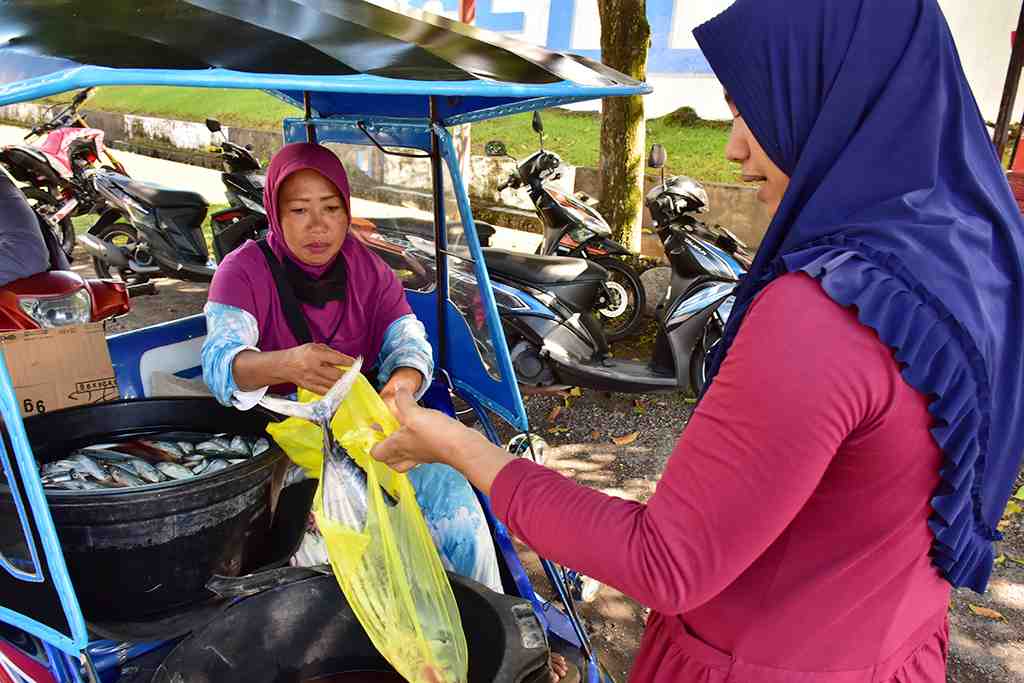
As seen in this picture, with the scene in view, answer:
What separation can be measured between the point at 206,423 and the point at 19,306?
1624 mm

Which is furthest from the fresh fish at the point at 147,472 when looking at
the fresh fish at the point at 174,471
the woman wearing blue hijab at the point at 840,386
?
the woman wearing blue hijab at the point at 840,386

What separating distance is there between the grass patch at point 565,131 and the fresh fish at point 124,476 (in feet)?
15.5

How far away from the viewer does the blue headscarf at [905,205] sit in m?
0.82

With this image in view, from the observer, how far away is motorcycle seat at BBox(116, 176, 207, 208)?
6138 mm

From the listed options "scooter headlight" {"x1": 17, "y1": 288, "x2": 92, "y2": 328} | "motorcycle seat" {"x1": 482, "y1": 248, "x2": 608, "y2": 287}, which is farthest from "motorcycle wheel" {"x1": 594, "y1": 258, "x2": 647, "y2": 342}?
"scooter headlight" {"x1": 17, "y1": 288, "x2": 92, "y2": 328}

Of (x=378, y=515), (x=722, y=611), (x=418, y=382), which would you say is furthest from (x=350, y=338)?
(x=722, y=611)

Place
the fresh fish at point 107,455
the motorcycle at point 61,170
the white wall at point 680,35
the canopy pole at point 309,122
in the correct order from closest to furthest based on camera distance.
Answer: the fresh fish at point 107,455 → the canopy pole at point 309,122 → the motorcycle at point 61,170 → the white wall at point 680,35

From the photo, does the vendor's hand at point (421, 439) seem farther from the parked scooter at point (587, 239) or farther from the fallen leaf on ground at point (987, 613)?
the parked scooter at point (587, 239)

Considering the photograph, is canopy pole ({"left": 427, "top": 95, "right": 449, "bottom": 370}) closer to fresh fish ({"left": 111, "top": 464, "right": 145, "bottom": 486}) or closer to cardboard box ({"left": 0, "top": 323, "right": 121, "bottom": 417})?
cardboard box ({"left": 0, "top": 323, "right": 121, "bottom": 417})

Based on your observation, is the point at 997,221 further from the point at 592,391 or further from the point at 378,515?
the point at 592,391

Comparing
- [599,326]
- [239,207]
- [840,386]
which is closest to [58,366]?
[840,386]

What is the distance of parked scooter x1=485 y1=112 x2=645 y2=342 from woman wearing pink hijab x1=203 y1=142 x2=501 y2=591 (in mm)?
2757

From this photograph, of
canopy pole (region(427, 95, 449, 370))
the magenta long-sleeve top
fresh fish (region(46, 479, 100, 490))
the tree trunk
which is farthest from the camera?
the tree trunk

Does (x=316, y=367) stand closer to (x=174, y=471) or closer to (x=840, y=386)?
(x=174, y=471)
